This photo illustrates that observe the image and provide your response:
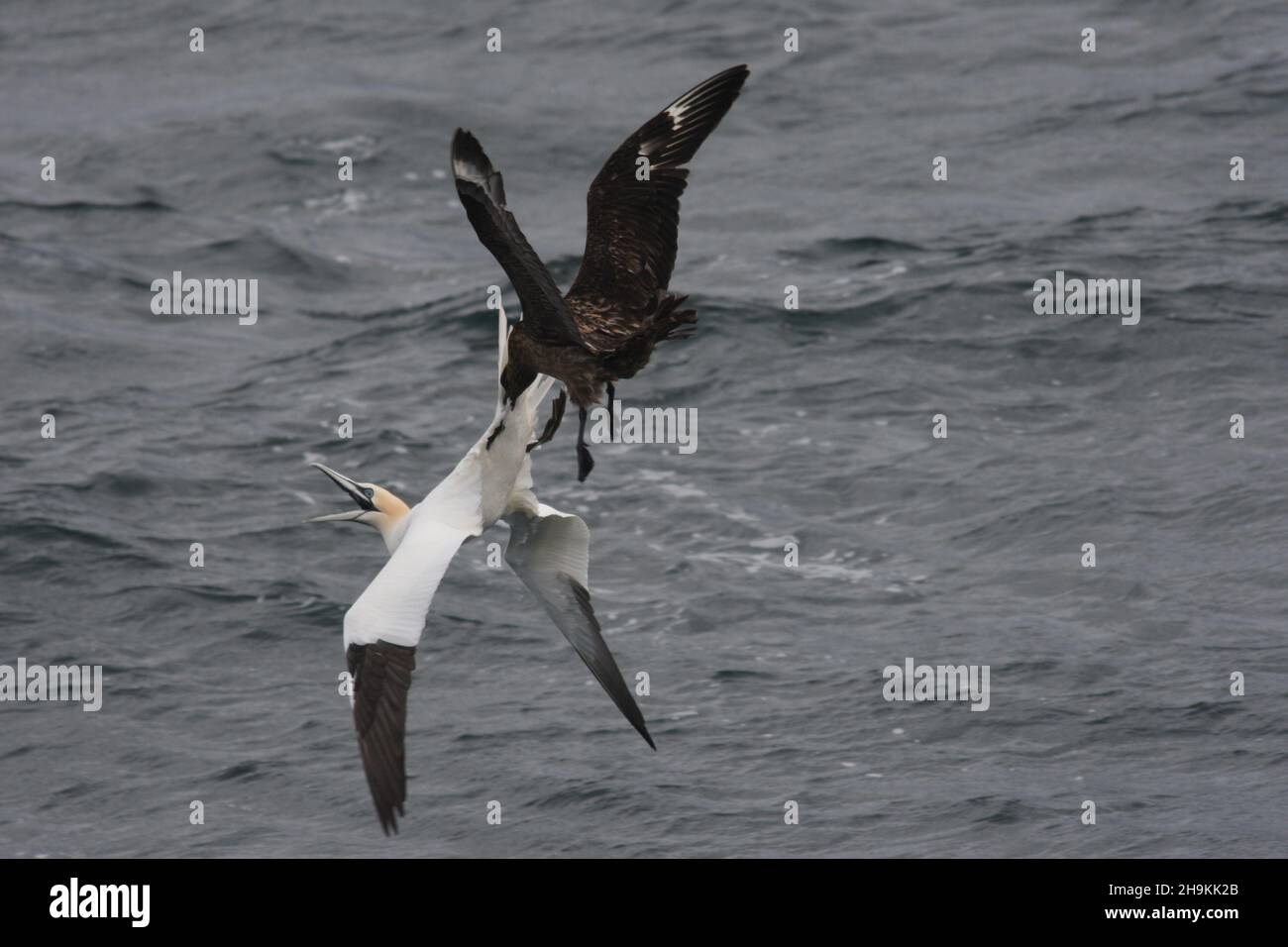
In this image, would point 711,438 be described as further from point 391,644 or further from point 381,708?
point 381,708

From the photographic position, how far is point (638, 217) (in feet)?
49.4

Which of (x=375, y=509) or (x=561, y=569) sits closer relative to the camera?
(x=375, y=509)

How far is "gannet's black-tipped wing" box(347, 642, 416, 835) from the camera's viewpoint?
45.4 feet

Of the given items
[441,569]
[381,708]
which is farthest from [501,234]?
[381,708]

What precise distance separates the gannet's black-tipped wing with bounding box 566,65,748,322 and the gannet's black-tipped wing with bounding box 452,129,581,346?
2.98 ft

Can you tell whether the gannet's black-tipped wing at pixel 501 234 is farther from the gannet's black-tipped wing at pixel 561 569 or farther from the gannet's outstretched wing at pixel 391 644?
the gannet's black-tipped wing at pixel 561 569

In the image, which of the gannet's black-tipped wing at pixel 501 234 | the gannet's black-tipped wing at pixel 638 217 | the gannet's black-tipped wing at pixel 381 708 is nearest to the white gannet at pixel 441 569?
the gannet's black-tipped wing at pixel 381 708

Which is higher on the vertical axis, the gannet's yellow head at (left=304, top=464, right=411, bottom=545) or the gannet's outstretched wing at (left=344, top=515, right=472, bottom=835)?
the gannet's yellow head at (left=304, top=464, right=411, bottom=545)

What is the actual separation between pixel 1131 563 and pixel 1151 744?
3.29 metres

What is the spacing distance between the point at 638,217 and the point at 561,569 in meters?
3.12

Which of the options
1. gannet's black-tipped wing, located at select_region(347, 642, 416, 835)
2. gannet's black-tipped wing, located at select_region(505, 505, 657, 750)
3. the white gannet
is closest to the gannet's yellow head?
the white gannet

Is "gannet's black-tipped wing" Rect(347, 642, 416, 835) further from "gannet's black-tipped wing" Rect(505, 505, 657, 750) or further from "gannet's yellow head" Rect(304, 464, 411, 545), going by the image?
"gannet's black-tipped wing" Rect(505, 505, 657, 750)

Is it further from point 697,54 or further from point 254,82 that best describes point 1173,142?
point 254,82

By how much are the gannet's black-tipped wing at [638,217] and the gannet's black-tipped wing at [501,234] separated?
907 millimetres
